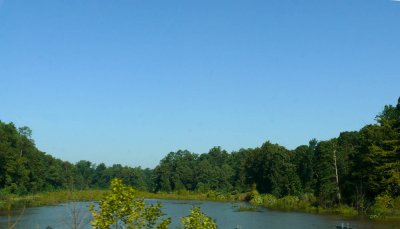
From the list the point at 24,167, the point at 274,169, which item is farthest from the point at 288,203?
the point at 24,167

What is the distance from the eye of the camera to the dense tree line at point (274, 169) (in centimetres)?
3919

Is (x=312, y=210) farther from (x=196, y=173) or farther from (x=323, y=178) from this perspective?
(x=196, y=173)

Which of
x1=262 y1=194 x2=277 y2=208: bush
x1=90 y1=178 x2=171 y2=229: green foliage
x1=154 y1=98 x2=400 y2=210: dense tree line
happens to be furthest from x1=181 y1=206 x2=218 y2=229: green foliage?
x1=262 y1=194 x2=277 y2=208: bush

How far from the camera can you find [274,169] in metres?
68.5

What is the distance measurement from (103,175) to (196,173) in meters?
35.1

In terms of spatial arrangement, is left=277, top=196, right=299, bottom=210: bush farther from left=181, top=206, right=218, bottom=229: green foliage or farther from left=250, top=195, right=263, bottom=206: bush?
left=181, top=206, right=218, bottom=229: green foliage

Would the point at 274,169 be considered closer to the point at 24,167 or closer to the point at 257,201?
the point at 257,201

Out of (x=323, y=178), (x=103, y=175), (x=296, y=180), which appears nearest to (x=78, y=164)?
(x=103, y=175)

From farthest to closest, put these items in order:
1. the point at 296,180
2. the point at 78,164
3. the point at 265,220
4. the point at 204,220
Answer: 1. the point at 78,164
2. the point at 296,180
3. the point at 265,220
4. the point at 204,220

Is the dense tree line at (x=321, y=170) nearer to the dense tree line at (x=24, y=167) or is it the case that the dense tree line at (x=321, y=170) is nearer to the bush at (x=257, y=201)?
the bush at (x=257, y=201)

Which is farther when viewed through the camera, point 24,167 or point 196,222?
point 24,167

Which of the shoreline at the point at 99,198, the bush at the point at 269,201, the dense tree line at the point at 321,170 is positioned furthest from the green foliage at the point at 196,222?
the bush at the point at 269,201

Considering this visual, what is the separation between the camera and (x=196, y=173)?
99625mm

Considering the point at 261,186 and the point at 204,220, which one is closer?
the point at 204,220
